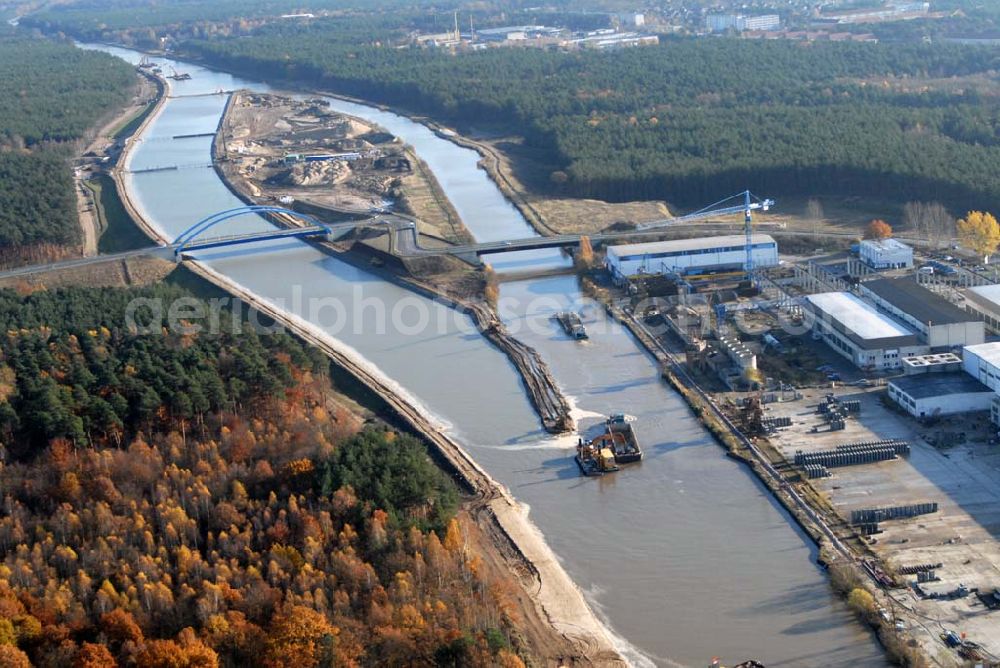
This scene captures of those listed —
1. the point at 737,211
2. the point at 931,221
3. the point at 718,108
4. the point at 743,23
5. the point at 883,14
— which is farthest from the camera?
the point at 883,14

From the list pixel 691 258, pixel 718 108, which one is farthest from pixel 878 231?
pixel 718 108

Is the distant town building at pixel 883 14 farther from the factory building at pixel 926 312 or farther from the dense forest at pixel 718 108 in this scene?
the factory building at pixel 926 312

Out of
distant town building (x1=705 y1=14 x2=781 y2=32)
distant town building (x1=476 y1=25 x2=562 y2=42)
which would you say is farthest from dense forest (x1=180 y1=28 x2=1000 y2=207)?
distant town building (x1=705 y1=14 x2=781 y2=32)

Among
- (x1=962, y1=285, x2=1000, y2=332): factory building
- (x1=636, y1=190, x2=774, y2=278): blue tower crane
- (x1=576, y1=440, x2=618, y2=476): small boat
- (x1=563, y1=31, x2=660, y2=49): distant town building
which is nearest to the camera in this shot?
(x1=576, y1=440, x2=618, y2=476): small boat

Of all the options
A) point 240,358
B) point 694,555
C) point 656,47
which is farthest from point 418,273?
point 656,47

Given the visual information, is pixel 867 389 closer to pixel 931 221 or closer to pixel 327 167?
pixel 931 221

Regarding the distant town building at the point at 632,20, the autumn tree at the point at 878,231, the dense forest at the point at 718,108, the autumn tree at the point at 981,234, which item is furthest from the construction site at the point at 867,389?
the distant town building at the point at 632,20

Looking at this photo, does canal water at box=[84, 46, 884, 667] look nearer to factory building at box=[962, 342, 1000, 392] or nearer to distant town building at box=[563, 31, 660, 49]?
factory building at box=[962, 342, 1000, 392]
